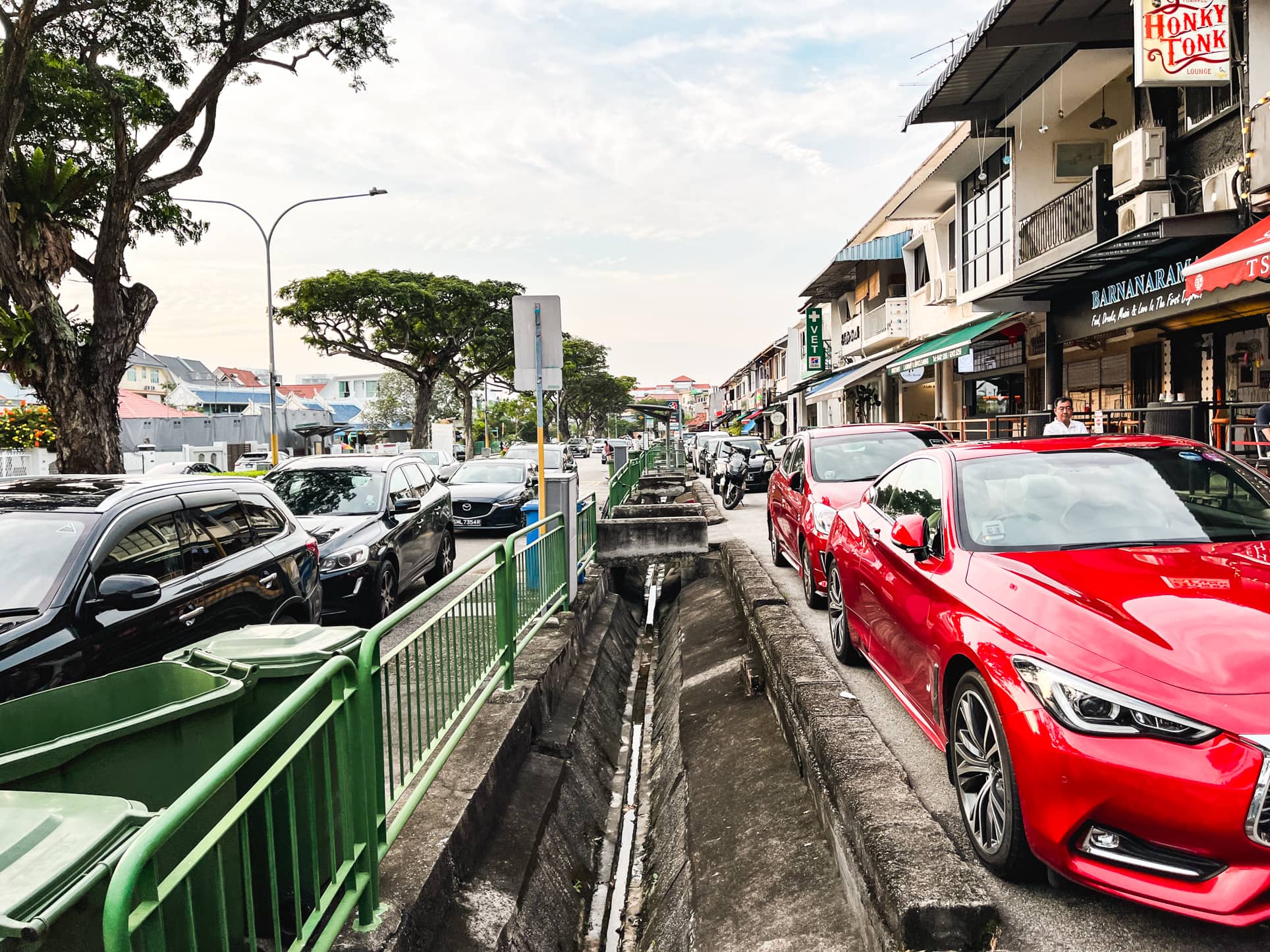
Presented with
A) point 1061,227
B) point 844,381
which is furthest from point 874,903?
point 844,381

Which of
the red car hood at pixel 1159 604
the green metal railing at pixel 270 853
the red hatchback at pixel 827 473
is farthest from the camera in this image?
the red hatchback at pixel 827 473

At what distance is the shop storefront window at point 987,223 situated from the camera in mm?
17922

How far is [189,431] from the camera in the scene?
5097cm

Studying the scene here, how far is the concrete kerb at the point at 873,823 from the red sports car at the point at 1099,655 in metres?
0.24

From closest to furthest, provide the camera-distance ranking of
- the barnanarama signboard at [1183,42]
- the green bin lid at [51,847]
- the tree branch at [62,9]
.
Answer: the green bin lid at [51,847] < the tree branch at [62,9] < the barnanarama signboard at [1183,42]

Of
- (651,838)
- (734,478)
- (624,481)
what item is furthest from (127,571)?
(734,478)

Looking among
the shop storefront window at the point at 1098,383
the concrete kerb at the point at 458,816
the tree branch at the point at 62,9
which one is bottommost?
the concrete kerb at the point at 458,816

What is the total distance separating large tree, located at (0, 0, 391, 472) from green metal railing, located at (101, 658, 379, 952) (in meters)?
10.2

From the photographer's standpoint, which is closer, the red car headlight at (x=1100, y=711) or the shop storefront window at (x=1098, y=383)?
the red car headlight at (x=1100, y=711)

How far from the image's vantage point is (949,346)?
18.2m

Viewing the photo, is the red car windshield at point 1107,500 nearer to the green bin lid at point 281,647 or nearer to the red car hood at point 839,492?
the green bin lid at point 281,647

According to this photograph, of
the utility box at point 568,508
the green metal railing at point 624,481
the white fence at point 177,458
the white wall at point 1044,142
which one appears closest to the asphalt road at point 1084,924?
the utility box at point 568,508

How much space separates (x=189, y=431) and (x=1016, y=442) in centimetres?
5389

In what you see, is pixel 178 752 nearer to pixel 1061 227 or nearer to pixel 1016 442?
pixel 1016 442
